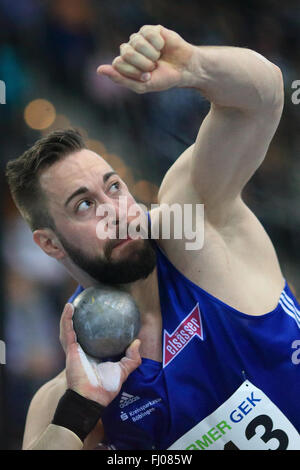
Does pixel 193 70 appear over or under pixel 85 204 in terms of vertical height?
over

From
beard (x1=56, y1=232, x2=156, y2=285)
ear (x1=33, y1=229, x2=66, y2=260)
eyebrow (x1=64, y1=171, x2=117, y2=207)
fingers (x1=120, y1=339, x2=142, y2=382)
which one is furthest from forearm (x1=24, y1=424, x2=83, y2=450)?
eyebrow (x1=64, y1=171, x2=117, y2=207)

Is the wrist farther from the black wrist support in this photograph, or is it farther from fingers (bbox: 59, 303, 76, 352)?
the black wrist support

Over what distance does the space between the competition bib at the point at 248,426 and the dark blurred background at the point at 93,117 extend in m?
1.86

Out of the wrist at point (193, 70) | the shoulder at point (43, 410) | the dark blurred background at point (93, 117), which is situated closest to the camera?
the wrist at point (193, 70)

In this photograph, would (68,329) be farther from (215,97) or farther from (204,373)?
(215,97)

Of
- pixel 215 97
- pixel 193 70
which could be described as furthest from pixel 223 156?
pixel 193 70

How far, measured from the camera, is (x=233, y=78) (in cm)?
177

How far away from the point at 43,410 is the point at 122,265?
2.33ft

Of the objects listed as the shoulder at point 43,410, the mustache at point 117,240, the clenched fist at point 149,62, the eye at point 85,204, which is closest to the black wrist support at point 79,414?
the shoulder at point 43,410

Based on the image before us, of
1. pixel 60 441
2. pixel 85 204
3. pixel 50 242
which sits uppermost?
pixel 85 204

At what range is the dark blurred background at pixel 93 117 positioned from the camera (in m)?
3.78

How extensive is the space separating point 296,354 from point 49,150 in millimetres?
1218

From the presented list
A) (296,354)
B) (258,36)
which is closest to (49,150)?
(296,354)

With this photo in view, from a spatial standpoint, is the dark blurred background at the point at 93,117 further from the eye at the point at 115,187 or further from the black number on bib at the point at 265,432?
the black number on bib at the point at 265,432
